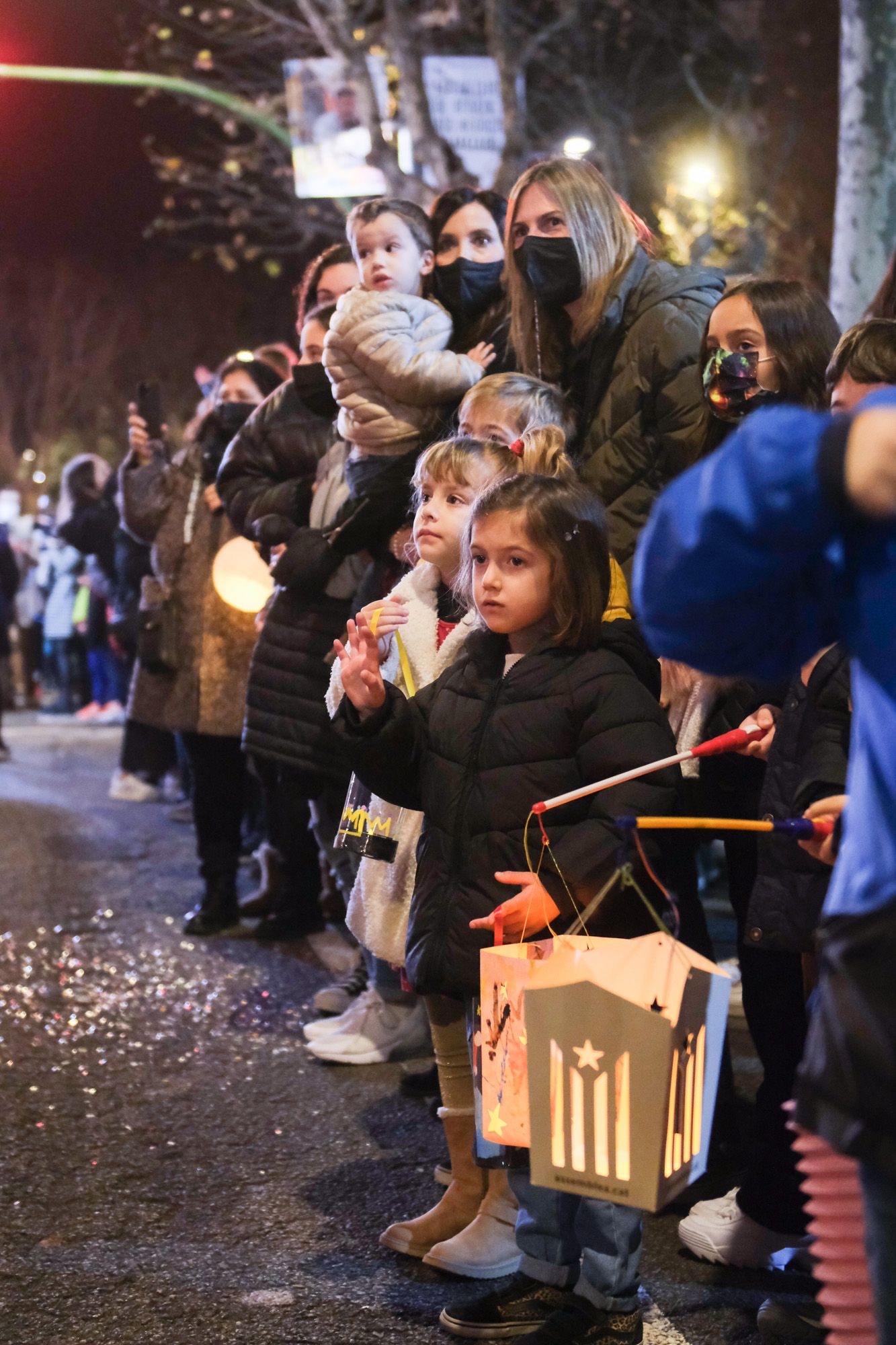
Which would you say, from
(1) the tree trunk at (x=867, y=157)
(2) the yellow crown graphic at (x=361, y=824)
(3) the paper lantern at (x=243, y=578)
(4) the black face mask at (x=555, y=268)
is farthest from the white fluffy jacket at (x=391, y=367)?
(1) the tree trunk at (x=867, y=157)

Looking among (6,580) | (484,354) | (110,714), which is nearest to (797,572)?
(484,354)

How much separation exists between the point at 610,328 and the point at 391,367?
2.46 ft

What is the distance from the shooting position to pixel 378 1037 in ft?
16.3

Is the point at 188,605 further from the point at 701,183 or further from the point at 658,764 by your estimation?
the point at 701,183

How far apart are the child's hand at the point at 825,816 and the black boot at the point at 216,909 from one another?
4.67 meters

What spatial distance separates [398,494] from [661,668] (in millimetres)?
1373

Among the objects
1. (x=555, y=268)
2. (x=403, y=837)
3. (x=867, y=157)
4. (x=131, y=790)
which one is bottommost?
(x=131, y=790)

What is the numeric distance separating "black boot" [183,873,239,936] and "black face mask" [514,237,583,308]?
136 inches

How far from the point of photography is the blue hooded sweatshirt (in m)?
1.76

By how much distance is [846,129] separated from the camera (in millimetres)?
7699

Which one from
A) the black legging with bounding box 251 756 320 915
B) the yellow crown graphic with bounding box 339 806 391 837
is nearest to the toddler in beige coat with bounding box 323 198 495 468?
the yellow crown graphic with bounding box 339 806 391 837

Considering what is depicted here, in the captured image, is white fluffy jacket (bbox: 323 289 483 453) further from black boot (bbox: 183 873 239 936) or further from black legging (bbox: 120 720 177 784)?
black legging (bbox: 120 720 177 784)

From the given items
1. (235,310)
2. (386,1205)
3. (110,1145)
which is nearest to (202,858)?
(110,1145)

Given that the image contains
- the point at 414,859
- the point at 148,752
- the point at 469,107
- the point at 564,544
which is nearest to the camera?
the point at 564,544
